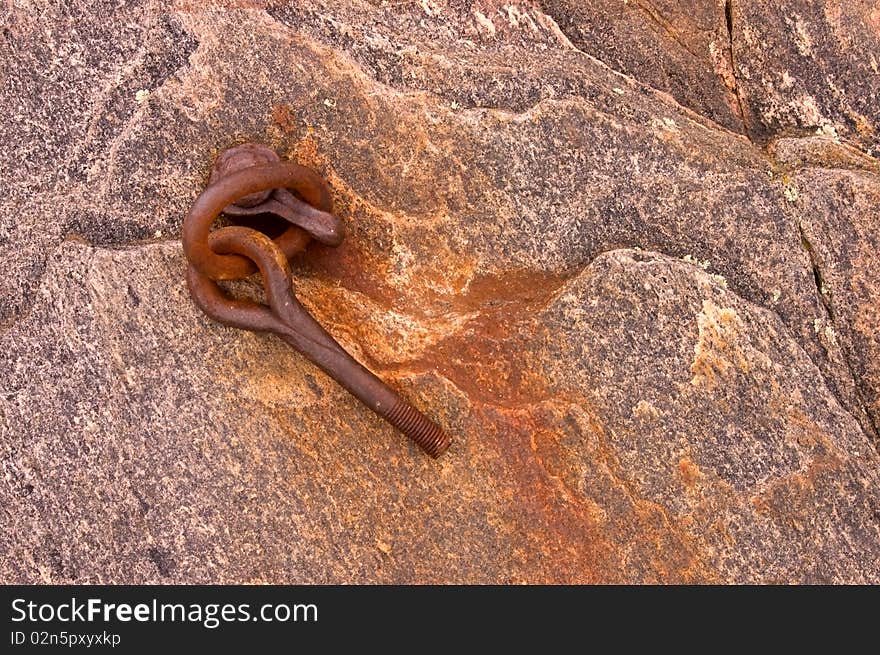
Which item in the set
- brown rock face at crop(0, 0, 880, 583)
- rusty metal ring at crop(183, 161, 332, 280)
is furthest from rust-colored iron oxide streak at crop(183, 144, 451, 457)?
brown rock face at crop(0, 0, 880, 583)

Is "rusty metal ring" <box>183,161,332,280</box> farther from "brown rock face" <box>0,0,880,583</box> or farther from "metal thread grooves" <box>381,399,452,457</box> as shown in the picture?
"metal thread grooves" <box>381,399,452,457</box>

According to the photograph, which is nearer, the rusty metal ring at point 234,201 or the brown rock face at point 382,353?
the rusty metal ring at point 234,201

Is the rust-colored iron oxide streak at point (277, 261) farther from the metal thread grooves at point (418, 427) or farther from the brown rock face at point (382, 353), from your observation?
the brown rock face at point (382, 353)

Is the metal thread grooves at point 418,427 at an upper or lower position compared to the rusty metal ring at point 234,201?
lower

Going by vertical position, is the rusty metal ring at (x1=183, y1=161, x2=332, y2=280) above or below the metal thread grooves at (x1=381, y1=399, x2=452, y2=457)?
above

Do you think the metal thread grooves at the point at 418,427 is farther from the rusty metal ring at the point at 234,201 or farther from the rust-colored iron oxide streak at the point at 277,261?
the rusty metal ring at the point at 234,201

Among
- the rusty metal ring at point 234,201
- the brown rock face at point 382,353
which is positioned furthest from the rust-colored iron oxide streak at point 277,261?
the brown rock face at point 382,353
